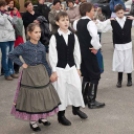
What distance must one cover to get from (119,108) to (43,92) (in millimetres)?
1644

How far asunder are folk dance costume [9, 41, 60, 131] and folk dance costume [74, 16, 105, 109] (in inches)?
38.9

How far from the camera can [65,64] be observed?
5.42m

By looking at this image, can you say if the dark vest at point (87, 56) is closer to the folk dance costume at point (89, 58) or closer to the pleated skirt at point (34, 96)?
the folk dance costume at point (89, 58)

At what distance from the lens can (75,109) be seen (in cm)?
579

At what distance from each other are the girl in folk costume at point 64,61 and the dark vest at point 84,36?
57 cm

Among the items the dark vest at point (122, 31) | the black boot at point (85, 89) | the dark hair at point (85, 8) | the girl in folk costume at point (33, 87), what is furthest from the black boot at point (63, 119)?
the dark vest at point (122, 31)

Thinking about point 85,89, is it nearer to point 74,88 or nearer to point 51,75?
point 74,88

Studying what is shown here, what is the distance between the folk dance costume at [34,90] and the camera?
5156 mm

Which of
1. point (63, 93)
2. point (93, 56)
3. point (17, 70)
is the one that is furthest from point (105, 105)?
point (17, 70)

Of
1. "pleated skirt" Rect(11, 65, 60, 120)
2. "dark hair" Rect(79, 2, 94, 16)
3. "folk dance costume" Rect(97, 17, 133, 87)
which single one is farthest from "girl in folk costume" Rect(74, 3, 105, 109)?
"pleated skirt" Rect(11, 65, 60, 120)

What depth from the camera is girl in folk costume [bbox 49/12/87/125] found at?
5.37 metres

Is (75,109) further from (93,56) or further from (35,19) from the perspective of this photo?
(35,19)

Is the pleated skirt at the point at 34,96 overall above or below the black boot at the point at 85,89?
above

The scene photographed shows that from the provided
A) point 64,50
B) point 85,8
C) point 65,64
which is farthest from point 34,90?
point 85,8
